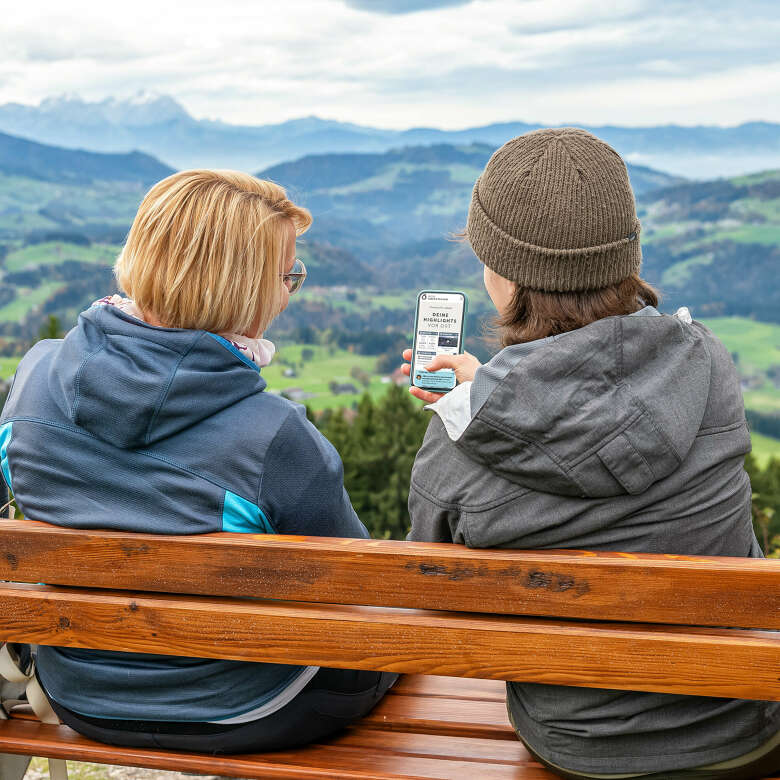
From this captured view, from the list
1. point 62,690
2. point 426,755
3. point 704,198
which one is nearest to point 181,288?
point 62,690

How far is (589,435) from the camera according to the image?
196 cm

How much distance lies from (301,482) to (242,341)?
409 mm

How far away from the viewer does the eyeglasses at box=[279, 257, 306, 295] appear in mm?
2613

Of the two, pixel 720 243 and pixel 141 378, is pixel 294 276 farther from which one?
pixel 720 243

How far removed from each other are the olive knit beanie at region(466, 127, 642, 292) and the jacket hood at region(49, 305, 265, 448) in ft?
2.29

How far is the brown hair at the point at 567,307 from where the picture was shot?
2203mm

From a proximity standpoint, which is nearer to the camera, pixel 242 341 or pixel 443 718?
pixel 242 341

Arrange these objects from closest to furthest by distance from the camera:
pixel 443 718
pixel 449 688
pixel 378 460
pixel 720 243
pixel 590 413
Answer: pixel 590 413 → pixel 443 718 → pixel 449 688 → pixel 378 460 → pixel 720 243

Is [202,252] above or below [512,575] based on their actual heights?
above

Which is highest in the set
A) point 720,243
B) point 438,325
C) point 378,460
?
point 438,325

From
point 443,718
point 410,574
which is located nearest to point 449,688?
point 443,718

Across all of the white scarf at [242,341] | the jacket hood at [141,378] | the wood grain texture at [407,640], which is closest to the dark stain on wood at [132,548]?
the wood grain texture at [407,640]

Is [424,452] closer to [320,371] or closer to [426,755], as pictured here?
[426,755]

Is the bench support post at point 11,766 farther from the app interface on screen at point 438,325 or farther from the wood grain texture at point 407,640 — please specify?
the app interface on screen at point 438,325
